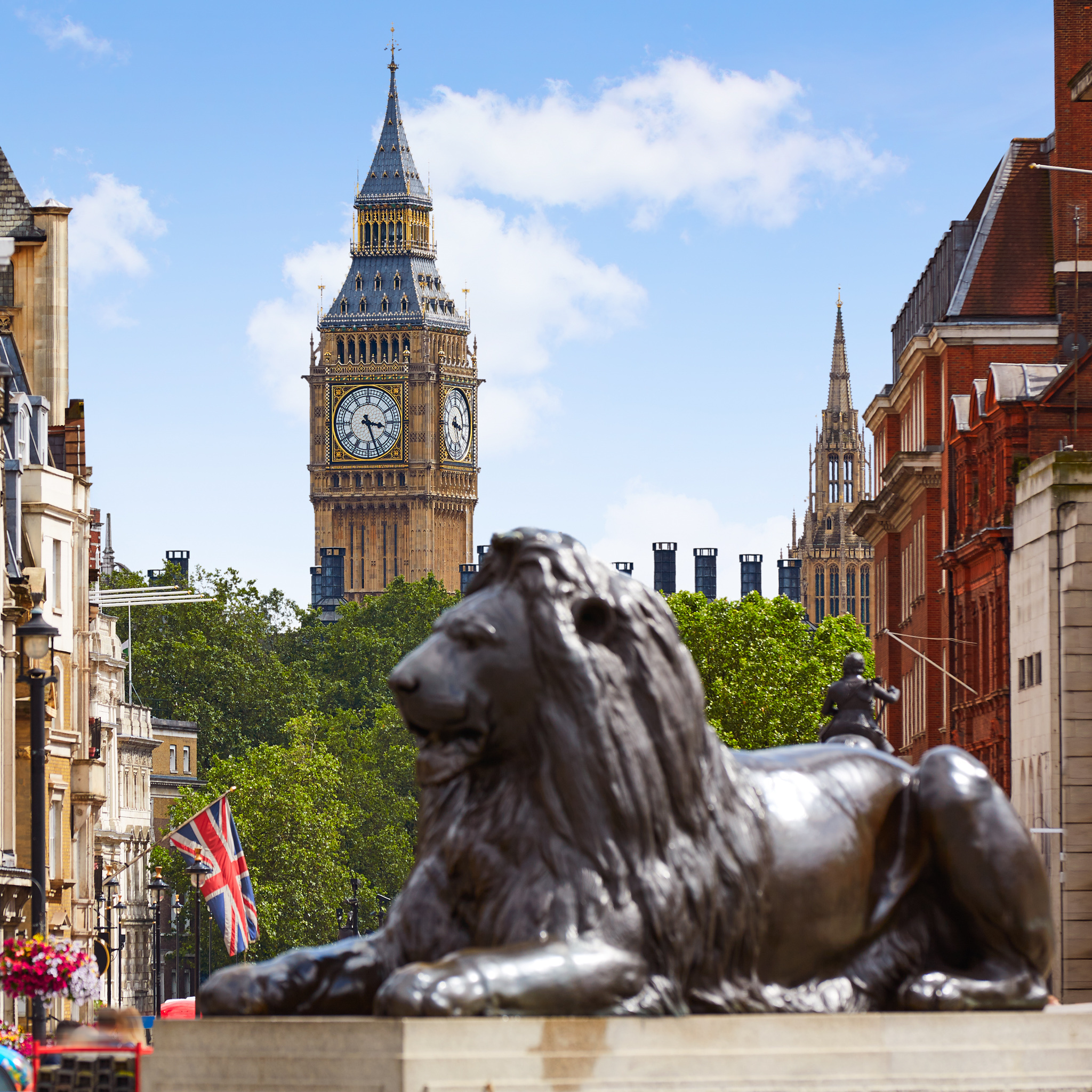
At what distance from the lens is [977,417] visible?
67.4m

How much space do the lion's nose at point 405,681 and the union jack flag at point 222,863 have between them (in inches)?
1906

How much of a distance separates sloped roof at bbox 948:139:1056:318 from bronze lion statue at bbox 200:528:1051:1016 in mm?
71474

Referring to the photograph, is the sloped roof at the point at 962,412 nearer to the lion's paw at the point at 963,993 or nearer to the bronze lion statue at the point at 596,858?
the lion's paw at the point at 963,993

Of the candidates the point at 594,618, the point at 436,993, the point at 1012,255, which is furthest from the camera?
the point at 1012,255

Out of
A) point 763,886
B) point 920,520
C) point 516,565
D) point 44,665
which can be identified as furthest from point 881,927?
point 920,520

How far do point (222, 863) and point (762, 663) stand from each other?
Result: 35.8 metres

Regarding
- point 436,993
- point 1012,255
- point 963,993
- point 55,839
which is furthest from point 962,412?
point 436,993

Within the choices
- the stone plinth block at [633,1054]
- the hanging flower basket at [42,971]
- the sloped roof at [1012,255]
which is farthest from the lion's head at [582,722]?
the sloped roof at [1012,255]

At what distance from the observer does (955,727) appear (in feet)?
233

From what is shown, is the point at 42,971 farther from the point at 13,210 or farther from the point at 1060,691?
the point at 13,210

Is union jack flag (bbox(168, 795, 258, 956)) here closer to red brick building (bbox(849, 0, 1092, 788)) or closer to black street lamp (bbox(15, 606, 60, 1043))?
red brick building (bbox(849, 0, 1092, 788))

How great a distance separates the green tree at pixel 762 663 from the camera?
87.7 meters

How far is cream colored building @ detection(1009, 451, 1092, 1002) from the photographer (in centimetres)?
5003

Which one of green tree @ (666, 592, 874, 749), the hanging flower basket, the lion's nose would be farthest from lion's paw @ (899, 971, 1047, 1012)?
green tree @ (666, 592, 874, 749)
